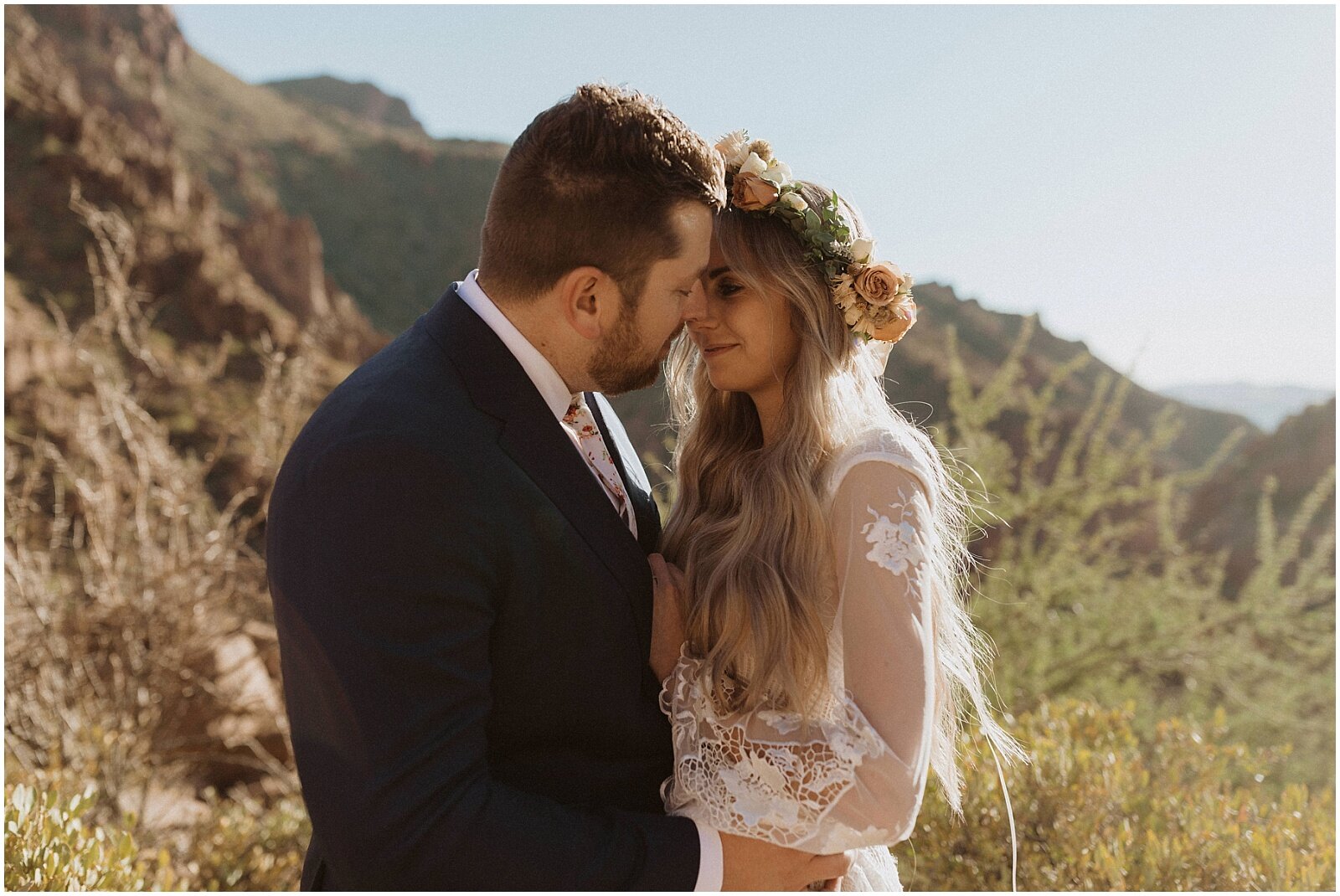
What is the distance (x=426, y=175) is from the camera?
41.4 m

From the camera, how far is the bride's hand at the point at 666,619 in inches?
82.7

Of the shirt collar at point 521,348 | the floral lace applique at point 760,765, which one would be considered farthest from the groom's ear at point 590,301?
the floral lace applique at point 760,765

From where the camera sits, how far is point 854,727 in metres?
1.97

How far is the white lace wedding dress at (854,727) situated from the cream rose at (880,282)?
A: 462 millimetres

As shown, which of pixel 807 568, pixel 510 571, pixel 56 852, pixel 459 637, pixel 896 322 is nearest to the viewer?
pixel 459 637

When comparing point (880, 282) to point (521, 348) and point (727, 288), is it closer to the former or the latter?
point (727, 288)

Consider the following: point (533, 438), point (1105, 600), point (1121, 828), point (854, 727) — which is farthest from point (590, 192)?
point (1105, 600)

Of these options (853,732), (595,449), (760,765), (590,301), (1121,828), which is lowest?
(1121,828)

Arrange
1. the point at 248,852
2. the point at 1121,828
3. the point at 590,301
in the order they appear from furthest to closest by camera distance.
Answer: the point at 248,852
the point at 1121,828
the point at 590,301

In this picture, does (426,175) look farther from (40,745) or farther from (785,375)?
(785,375)

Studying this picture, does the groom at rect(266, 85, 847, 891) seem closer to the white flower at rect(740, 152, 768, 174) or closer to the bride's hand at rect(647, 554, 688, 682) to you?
the bride's hand at rect(647, 554, 688, 682)

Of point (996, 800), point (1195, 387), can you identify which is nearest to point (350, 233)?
point (1195, 387)

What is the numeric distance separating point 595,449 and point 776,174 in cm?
85

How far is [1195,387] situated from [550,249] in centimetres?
3217
